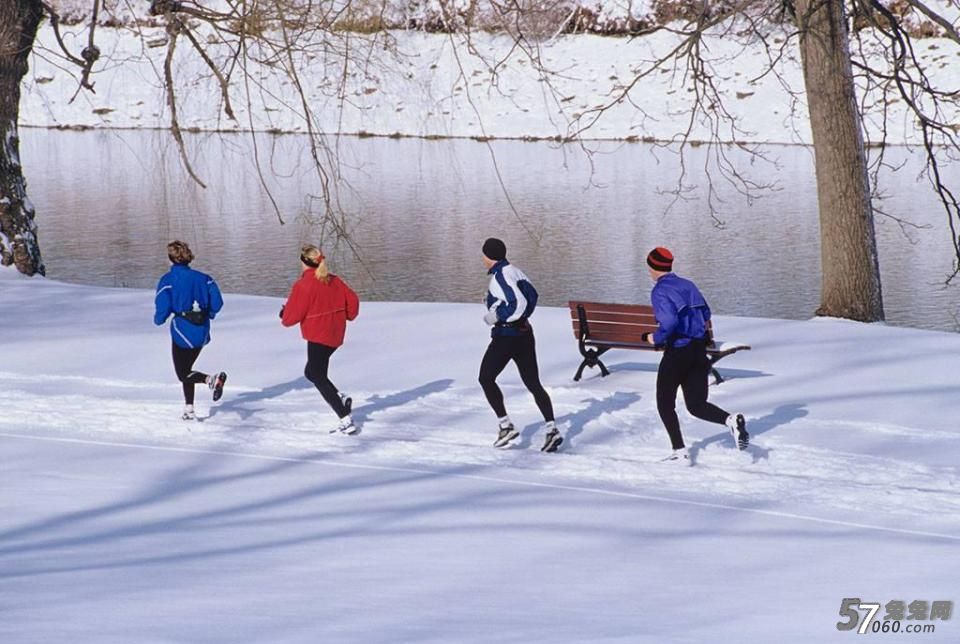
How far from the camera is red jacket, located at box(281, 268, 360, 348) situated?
370 inches

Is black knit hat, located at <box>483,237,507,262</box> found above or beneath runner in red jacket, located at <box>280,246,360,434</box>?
above

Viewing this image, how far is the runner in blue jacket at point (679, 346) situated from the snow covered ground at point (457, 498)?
1.09ft

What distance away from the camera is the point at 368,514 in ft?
25.1

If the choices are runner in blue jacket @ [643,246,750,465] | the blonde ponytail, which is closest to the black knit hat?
runner in blue jacket @ [643,246,750,465]

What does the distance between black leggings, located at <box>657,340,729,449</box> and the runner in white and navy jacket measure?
2.94ft

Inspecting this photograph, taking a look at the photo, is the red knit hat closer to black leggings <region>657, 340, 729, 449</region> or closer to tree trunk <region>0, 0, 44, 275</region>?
black leggings <region>657, 340, 729, 449</region>

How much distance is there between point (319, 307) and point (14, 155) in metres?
8.72

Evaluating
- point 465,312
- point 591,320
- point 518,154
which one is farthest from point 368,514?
point 518,154

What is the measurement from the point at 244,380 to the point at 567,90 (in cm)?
4695

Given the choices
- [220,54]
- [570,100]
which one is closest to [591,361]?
[220,54]

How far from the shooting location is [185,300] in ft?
31.5

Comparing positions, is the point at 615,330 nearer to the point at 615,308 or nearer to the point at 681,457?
the point at 615,308

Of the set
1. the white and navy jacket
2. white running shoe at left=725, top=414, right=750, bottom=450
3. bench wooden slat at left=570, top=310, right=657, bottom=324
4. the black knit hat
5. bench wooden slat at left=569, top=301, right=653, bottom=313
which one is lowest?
white running shoe at left=725, top=414, right=750, bottom=450

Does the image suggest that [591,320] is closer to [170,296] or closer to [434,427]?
[434,427]
